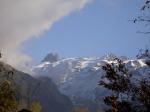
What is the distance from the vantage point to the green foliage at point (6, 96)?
56875mm

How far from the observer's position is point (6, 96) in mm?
57281

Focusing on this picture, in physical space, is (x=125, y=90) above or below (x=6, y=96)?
below

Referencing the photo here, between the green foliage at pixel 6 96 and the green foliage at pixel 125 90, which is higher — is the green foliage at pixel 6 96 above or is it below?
above

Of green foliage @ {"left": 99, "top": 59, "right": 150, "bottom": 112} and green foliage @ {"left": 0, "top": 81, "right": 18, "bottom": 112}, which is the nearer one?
green foliage @ {"left": 99, "top": 59, "right": 150, "bottom": 112}

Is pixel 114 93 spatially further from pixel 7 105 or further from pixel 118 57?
pixel 7 105

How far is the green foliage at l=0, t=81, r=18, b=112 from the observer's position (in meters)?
56.9

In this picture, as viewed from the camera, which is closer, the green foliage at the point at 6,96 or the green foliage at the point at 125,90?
the green foliage at the point at 125,90

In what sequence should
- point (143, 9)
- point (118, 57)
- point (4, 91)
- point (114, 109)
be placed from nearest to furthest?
point (143, 9) → point (114, 109) → point (118, 57) → point (4, 91)

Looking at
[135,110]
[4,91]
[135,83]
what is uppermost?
[4,91]

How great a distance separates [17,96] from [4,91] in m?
4.90

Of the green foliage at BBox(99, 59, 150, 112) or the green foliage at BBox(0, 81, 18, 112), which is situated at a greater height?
the green foliage at BBox(0, 81, 18, 112)

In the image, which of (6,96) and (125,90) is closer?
(125,90)

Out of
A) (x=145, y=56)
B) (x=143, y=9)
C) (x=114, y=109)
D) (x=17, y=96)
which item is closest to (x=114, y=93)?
(x=114, y=109)

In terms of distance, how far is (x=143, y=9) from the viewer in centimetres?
2120
